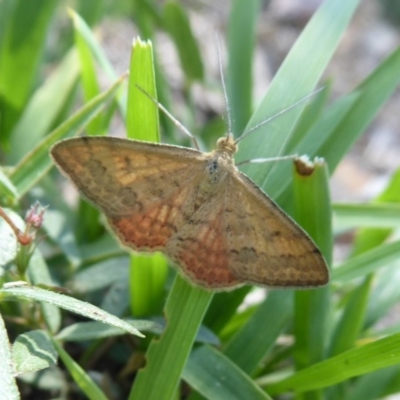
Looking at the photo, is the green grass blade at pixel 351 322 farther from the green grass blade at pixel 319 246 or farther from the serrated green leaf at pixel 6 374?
the serrated green leaf at pixel 6 374

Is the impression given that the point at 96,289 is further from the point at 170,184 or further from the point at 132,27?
the point at 132,27

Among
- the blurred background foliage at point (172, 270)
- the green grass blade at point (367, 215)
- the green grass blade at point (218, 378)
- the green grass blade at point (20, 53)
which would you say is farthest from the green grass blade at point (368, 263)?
the green grass blade at point (20, 53)

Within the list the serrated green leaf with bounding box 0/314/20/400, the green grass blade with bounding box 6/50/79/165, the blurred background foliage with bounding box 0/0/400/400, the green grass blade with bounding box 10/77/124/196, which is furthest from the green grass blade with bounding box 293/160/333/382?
the green grass blade with bounding box 6/50/79/165

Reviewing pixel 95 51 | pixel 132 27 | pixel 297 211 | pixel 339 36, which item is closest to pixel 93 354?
pixel 297 211

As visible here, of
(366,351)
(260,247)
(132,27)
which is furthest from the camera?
(132,27)

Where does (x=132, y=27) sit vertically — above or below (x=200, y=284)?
above

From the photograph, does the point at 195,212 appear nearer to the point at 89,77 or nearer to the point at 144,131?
the point at 144,131

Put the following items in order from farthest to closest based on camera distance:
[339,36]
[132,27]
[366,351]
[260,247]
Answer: [132,27]
[339,36]
[260,247]
[366,351]

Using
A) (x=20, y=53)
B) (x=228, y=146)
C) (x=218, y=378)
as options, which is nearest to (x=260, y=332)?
(x=218, y=378)
